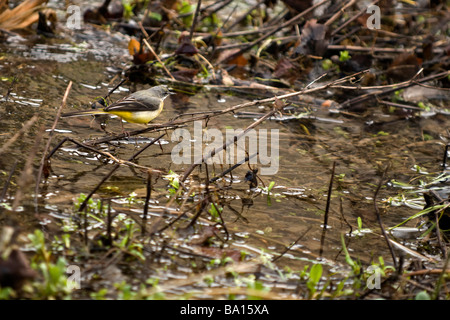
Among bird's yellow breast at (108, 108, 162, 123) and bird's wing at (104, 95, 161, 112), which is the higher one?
bird's wing at (104, 95, 161, 112)

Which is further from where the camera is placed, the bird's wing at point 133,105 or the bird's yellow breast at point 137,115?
the bird's yellow breast at point 137,115

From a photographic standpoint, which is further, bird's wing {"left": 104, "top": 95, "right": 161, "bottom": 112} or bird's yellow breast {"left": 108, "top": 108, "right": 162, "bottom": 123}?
bird's yellow breast {"left": 108, "top": 108, "right": 162, "bottom": 123}

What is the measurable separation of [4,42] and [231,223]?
18.1ft

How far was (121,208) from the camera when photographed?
397cm

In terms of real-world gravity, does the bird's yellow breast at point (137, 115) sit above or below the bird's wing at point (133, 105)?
below

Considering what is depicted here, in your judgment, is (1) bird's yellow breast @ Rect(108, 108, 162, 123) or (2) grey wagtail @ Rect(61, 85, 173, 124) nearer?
(2) grey wagtail @ Rect(61, 85, 173, 124)

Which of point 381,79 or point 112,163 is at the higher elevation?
point 381,79

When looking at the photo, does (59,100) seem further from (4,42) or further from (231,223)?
(231,223)

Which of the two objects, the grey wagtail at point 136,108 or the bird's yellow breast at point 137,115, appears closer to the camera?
the grey wagtail at point 136,108
